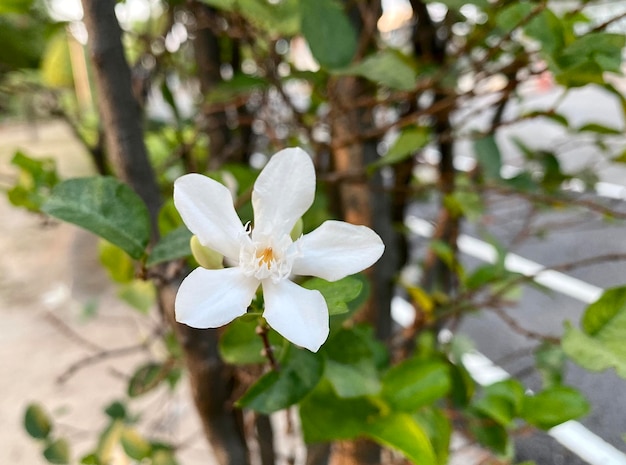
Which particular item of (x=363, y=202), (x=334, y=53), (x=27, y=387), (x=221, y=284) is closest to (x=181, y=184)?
(x=221, y=284)

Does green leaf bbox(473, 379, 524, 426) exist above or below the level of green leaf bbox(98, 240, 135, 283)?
below

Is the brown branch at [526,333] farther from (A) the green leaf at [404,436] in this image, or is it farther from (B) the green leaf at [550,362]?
(A) the green leaf at [404,436]

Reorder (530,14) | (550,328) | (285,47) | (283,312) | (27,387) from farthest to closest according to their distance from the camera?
(27,387) < (550,328) < (285,47) < (530,14) < (283,312)

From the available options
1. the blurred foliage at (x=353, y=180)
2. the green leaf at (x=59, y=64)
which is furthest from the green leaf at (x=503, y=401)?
the green leaf at (x=59, y=64)

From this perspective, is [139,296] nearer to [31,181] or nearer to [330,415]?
[31,181]

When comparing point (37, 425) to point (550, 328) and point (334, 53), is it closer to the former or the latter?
point (334, 53)

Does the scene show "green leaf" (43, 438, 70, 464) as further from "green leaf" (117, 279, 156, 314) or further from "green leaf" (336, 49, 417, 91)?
"green leaf" (336, 49, 417, 91)

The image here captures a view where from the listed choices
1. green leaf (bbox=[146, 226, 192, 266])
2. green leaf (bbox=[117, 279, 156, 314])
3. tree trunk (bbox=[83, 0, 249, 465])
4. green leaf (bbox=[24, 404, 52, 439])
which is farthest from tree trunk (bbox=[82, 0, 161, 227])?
green leaf (bbox=[24, 404, 52, 439])
